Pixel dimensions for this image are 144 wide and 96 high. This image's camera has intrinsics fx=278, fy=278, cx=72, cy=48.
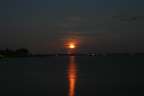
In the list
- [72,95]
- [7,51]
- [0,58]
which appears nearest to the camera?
[72,95]

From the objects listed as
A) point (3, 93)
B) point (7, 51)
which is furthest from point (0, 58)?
point (3, 93)

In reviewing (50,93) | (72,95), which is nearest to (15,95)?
(50,93)

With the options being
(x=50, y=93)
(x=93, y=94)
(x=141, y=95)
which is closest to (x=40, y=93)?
(x=50, y=93)

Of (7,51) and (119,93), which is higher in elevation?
(7,51)

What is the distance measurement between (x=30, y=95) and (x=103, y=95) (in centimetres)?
774

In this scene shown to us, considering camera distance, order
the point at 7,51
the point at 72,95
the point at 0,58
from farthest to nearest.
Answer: the point at 7,51
the point at 0,58
the point at 72,95

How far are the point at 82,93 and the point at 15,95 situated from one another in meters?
7.23

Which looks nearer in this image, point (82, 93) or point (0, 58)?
point (82, 93)

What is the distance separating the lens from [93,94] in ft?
97.1

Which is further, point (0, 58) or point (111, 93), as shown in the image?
point (0, 58)

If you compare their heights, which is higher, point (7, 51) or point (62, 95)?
point (7, 51)

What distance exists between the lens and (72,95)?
1131 inches

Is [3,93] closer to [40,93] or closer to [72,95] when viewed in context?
[40,93]

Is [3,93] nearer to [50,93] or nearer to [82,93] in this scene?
[50,93]
